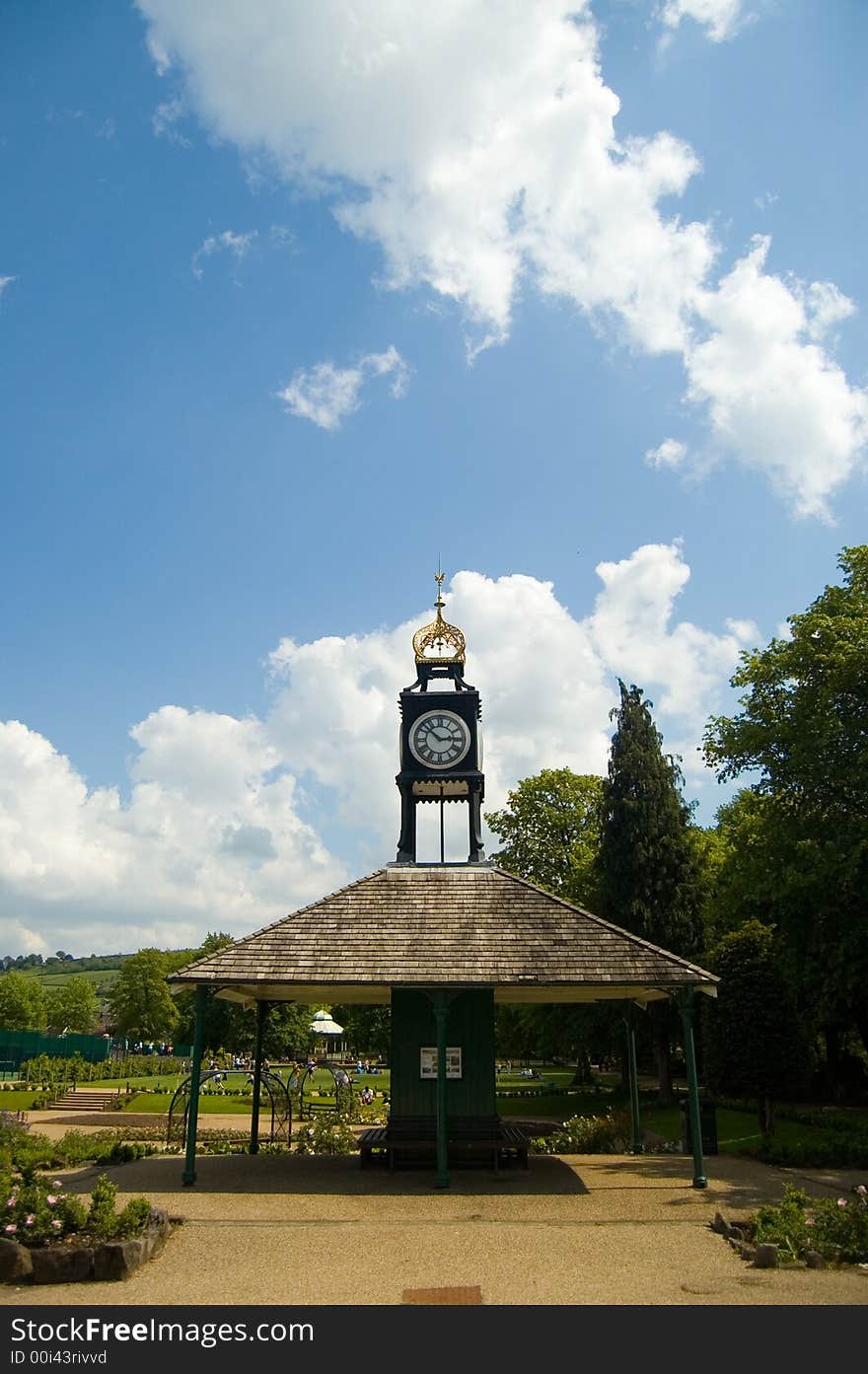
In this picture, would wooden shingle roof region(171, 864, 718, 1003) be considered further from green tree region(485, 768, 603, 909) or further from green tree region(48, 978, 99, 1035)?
green tree region(48, 978, 99, 1035)

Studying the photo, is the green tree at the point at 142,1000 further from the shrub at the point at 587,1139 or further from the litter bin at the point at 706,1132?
the litter bin at the point at 706,1132

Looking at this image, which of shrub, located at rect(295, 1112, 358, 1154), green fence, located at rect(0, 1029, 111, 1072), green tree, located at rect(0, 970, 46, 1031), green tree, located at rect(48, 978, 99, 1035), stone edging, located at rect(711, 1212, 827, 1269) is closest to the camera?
stone edging, located at rect(711, 1212, 827, 1269)

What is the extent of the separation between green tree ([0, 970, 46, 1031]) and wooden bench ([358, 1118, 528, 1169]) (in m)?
90.4

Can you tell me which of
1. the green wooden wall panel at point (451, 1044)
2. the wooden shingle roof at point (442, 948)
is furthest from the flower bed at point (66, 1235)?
the green wooden wall panel at point (451, 1044)

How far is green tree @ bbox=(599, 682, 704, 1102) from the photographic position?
34062mm

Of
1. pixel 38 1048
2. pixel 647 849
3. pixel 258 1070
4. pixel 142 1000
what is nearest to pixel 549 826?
pixel 647 849

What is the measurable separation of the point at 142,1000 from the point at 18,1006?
16459 mm

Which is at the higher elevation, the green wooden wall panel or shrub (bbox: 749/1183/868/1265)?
the green wooden wall panel

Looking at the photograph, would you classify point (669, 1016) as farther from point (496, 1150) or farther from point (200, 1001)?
point (200, 1001)

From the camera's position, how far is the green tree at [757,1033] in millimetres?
22938

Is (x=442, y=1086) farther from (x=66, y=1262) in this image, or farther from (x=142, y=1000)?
(x=142, y=1000)

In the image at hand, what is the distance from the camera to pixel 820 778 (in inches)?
968

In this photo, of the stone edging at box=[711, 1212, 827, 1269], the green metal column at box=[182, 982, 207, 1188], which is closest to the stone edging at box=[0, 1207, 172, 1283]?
the green metal column at box=[182, 982, 207, 1188]

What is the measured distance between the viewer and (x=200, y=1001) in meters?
16.9
